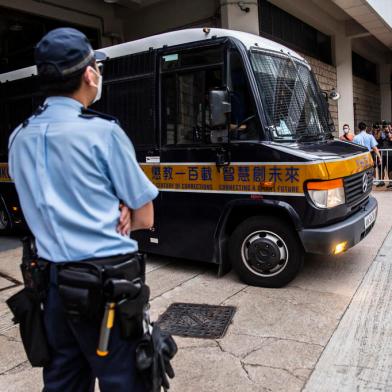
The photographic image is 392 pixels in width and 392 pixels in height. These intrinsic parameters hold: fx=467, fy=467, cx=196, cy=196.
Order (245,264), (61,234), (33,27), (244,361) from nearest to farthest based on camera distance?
1. (61,234)
2. (244,361)
3. (245,264)
4. (33,27)

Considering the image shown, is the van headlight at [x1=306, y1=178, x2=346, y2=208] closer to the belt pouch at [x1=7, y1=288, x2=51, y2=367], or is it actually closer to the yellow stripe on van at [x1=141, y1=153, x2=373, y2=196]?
the yellow stripe on van at [x1=141, y1=153, x2=373, y2=196]

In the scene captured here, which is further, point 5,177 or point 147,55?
point 5,177

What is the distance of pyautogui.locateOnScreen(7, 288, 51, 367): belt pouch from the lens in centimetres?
184

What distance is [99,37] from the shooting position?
12250mm

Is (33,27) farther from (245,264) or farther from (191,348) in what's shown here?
(191,348)

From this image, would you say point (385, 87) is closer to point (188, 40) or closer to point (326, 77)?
point (326, 77)

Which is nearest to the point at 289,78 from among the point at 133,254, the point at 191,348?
the point at 191,348

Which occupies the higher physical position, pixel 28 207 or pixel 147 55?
pixel 147 55

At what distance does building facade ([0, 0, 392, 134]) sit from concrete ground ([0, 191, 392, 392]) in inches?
261

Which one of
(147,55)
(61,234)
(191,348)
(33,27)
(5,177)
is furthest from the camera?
(33,27)

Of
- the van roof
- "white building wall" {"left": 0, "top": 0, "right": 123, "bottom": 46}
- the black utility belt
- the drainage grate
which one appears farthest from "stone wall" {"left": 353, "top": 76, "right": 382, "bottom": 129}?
the black utility belt

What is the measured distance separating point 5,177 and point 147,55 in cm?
357

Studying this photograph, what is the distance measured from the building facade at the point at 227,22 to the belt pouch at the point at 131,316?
30.9 feet

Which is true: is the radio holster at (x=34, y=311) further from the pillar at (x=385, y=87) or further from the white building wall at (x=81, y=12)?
the pillar at (x=385, y=87)
